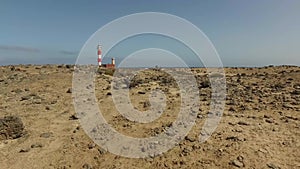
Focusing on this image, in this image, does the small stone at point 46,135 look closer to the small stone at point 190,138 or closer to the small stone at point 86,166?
the small stone at point 86,166

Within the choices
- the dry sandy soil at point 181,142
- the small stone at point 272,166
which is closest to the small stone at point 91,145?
the dry sandy soil at point 181,142

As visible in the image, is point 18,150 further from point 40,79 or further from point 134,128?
point 40,79

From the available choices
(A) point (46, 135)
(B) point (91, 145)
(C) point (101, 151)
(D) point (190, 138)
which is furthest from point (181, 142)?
(A) point (46, 135)

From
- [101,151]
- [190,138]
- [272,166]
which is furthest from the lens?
[190,138]

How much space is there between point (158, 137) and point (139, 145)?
696mm

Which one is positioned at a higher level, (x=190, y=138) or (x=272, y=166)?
(x=190, y=138)

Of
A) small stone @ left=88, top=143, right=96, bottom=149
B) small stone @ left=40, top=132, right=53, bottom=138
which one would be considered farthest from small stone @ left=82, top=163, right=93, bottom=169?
small stone @ left=40, top=132, right=53, bottom=138

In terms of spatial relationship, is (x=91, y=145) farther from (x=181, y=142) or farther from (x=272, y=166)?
(x=272, y=166)

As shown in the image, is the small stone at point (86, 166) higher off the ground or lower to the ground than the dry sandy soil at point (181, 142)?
lower

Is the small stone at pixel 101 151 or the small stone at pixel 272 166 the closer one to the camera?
the small stone at pixel 272 166

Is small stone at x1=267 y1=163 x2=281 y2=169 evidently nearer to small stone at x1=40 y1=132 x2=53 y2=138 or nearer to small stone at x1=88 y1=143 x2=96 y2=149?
small stone at x1=88 y1=143 x2=96 y2=149

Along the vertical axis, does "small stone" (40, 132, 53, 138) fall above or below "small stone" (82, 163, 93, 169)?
above

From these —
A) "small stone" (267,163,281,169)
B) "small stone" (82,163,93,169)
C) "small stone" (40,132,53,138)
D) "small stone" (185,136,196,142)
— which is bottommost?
"small stone" (82,163,93,169)

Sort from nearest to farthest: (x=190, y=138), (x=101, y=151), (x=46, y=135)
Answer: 1. (x=101, y=151)
2. (x=190, y=138)
3. (x=46, y=135)
